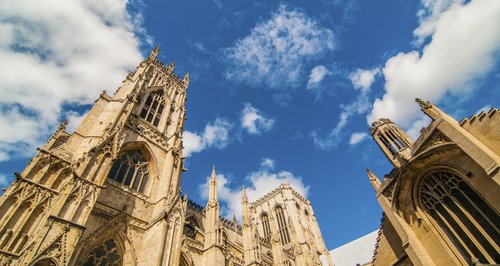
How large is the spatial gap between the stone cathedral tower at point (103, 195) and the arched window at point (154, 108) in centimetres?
12

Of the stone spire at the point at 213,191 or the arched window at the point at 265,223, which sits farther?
the arched window at the point at 265,223

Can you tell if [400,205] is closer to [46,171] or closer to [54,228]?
[54,228]

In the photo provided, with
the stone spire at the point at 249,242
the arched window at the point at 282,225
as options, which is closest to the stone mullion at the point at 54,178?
the stone spire at the point at 249,242

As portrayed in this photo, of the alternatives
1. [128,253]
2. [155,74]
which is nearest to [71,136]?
[128,253]

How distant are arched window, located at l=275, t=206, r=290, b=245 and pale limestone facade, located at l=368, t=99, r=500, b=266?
1224 inches

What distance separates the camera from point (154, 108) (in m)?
21.1

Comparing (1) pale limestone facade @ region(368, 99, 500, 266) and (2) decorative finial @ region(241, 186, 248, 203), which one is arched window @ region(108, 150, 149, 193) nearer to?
(2) decorative finial @ region(241, 186, 248, 203)

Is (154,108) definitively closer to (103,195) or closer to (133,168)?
(133,168)

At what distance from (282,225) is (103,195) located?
38.1 m

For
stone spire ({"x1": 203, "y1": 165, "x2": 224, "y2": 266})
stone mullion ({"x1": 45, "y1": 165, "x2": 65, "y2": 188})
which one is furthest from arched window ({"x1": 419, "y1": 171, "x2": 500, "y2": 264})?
stone mullion ({"x1": 45, "y1": 165, "x2": 65, "y2": 188})

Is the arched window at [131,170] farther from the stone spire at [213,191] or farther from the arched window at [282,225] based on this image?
the arched window at [282,225]

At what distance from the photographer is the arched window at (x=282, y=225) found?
4428cm

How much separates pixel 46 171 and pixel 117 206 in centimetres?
357

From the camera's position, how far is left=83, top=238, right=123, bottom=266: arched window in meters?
10.8
